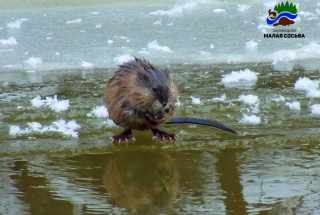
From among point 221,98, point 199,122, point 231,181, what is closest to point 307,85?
point 221,98

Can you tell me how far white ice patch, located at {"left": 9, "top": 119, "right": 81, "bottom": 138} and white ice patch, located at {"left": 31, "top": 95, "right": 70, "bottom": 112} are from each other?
365 millimetres

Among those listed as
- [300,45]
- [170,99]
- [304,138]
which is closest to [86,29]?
[300,45]

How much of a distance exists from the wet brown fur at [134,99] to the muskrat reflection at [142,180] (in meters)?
0.37

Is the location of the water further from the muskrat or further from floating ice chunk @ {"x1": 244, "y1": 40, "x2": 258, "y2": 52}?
the muskrat

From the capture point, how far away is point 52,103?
5.77m

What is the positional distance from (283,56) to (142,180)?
398 cm

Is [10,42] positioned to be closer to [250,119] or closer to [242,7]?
[242,7]

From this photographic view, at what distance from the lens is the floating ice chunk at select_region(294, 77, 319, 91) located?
20.1ft

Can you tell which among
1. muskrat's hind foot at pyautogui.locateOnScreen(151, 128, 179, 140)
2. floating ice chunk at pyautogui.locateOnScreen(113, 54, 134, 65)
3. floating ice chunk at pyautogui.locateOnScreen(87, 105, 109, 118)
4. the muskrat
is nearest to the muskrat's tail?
the muskrat

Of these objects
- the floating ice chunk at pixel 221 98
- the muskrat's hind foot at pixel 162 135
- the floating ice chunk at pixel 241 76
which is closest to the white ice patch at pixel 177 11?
the floating ice chunk at pixel 241 76

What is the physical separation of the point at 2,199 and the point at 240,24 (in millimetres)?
A: 5503

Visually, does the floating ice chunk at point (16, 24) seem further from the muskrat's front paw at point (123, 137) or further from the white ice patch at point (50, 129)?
the muskrat's front paw at point (123, 137)

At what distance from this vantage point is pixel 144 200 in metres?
3.65

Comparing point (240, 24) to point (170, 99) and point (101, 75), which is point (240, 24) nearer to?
point (101, 75)
